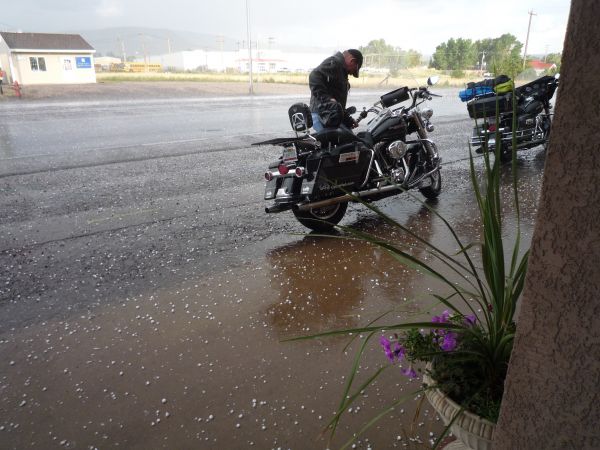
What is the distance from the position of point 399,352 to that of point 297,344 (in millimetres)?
1279

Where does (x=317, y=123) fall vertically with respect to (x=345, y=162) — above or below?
above

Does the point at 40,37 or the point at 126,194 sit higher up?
the point at 40,37

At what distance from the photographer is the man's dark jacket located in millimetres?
5090

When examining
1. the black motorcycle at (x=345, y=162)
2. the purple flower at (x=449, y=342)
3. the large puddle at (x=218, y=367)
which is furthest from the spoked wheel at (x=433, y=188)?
the purple flower at (x=449, y=342)

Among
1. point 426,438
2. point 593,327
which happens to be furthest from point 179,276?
point 593,327

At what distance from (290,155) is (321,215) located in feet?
2.45

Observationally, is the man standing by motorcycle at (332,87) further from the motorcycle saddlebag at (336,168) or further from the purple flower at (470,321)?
the purple flower at (470,321)

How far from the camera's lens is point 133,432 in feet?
7.94

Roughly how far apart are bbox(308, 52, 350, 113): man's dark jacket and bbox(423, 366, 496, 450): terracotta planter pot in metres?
3.73

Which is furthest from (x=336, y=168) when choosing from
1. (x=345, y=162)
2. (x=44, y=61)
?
(x=44, y=61)

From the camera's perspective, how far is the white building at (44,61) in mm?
36469

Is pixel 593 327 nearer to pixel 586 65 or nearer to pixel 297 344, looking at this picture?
pixel 586 65

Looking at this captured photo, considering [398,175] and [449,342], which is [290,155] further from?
[449,342]

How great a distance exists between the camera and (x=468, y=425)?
1.66 m
